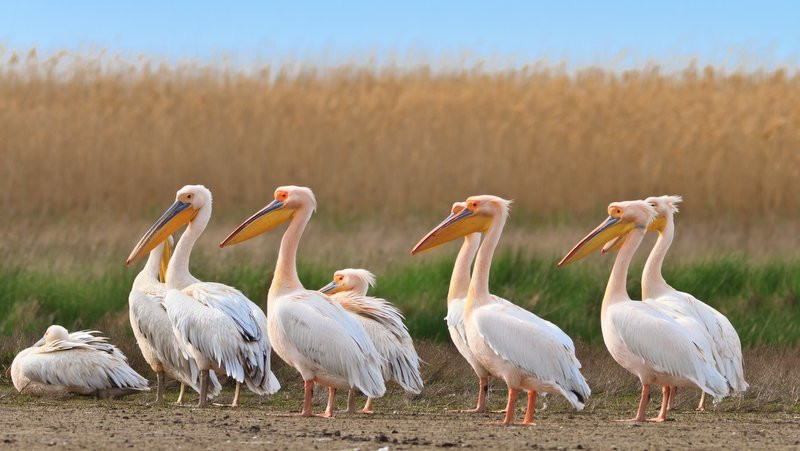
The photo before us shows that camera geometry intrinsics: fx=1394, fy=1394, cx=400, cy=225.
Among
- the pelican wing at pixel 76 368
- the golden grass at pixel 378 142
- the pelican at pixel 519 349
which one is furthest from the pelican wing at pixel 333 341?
the golden grass at pixel 378 142

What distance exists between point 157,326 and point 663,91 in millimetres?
10679

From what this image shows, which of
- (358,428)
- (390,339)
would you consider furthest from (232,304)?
(358,428)

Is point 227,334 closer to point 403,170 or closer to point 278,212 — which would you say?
point 278,212

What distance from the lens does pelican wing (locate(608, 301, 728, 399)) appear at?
725 centimetres

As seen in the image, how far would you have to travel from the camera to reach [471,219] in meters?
8.15

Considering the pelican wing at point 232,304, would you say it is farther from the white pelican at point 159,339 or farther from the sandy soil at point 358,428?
the sandy soil at point 358,428

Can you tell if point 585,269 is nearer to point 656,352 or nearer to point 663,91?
point 656,352

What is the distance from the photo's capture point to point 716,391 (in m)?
7.24

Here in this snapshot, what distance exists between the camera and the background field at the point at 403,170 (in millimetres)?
Result: 11195

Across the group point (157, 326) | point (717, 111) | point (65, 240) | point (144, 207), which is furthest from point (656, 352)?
point (717, 111)

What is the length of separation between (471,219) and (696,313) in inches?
55.8

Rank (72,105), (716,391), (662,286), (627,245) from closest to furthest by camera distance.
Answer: (716,391) → (627,245) → (662,286) → (72,105)

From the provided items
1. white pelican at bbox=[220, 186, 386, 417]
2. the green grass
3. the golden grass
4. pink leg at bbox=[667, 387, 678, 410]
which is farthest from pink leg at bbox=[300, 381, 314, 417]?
the golden grass

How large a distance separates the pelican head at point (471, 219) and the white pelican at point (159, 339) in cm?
151
